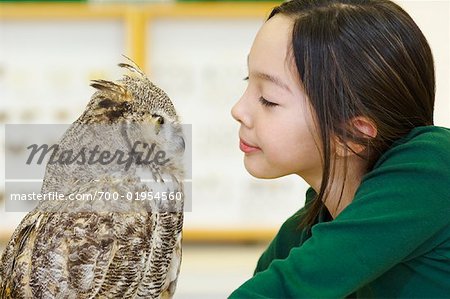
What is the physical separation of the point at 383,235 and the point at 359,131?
9 cm

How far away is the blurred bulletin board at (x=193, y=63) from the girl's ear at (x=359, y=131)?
2.19 feet

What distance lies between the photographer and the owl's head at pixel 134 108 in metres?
0.50

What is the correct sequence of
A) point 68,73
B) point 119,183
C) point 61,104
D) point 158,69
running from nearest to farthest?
point 119,183, point 61,104, point 68,73, point 158,69

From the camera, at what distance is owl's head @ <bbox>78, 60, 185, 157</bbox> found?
19.6 inches

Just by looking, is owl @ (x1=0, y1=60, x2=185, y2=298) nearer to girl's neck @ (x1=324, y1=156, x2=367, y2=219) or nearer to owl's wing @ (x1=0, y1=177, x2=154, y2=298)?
owl's wing @ (x1=0, y1=177, x2=154, y2=298)

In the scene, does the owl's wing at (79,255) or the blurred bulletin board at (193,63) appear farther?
the blurred bulletin board at (193,63)

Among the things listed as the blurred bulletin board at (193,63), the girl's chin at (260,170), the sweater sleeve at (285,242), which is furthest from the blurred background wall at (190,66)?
the girl's chin at (260,170)

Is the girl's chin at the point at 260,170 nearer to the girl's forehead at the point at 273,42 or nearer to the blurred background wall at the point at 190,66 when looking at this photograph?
the girl's forehead at the point at 273,42

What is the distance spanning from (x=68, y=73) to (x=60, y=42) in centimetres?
7

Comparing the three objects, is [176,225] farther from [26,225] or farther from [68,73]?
[68,73]

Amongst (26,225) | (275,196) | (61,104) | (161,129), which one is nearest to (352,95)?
(161,129)

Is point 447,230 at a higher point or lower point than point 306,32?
lower

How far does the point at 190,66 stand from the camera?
1.32 metres

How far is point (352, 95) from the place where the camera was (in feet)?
1.71
